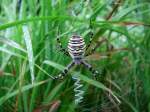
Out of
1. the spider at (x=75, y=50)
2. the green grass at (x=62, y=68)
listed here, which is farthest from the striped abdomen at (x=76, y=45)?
the green grass at (x=62, y=68)

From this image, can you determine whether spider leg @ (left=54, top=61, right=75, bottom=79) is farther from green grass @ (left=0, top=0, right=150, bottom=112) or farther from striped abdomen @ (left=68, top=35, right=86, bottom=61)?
striped abdomen @ (left=68, top=35, right=86, bottom=61)

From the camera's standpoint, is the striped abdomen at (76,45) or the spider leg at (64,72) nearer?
the striped abdomen at (76,45)

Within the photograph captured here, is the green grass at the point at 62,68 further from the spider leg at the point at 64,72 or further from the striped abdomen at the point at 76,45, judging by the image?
the striped abdomen at the point at 76,45

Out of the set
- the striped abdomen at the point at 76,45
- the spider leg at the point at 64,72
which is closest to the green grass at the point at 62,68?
the spider leg at the point at 64,72

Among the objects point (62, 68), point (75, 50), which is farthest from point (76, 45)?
point (62, 68)

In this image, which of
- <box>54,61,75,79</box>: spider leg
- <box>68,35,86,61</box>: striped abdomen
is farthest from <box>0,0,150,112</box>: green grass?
<box>68,35,86,61</box>: striped abdomen

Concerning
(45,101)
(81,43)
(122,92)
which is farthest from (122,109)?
(81,43)

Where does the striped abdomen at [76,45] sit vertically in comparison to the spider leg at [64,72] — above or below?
above

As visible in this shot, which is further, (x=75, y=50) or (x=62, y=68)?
(x=62, y=68)

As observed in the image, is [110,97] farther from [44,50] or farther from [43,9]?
[43,9]

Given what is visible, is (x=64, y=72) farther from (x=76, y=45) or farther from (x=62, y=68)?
(x=76, y=45)

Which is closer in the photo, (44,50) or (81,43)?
(81,43)
